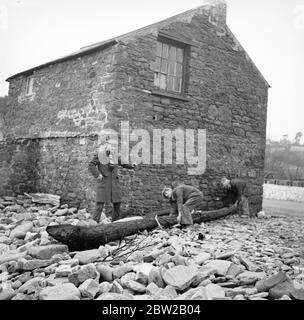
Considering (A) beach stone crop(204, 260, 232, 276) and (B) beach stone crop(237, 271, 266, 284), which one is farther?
(A) beach stone crop(204, 260, 232, 276)

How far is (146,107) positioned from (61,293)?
19.4 ft

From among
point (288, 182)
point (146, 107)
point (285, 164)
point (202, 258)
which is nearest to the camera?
point (202, 258)

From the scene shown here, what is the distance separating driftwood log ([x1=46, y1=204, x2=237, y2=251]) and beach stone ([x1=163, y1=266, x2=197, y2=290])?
1940 millimetres

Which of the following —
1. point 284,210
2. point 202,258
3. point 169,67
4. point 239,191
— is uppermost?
point 169,67

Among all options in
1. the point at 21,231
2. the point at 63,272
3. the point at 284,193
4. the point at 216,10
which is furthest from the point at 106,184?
the point at 284,193

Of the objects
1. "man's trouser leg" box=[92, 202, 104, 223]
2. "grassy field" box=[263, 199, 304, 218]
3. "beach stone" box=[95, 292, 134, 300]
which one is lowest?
"grassy field" box=[263, 199, 304, 218]

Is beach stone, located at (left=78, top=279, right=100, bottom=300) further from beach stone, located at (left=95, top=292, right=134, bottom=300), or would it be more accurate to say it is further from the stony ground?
beach stone, located at (left=95, top=292, right=134, bottom=300)

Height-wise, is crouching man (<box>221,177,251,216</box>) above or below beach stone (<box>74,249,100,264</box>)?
above

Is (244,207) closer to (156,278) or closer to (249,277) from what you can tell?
(249,277)

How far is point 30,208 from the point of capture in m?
8.95

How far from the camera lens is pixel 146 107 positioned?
893 cm

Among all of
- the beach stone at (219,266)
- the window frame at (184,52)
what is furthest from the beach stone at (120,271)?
the window frame at (184,52)

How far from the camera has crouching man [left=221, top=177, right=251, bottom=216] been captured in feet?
33.8

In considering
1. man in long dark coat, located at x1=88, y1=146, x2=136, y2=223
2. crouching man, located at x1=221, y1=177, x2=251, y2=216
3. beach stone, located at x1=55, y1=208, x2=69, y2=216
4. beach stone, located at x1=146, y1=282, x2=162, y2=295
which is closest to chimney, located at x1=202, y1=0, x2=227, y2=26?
crouching man, located at x1=221, y1=177, x2=251, y2=216
